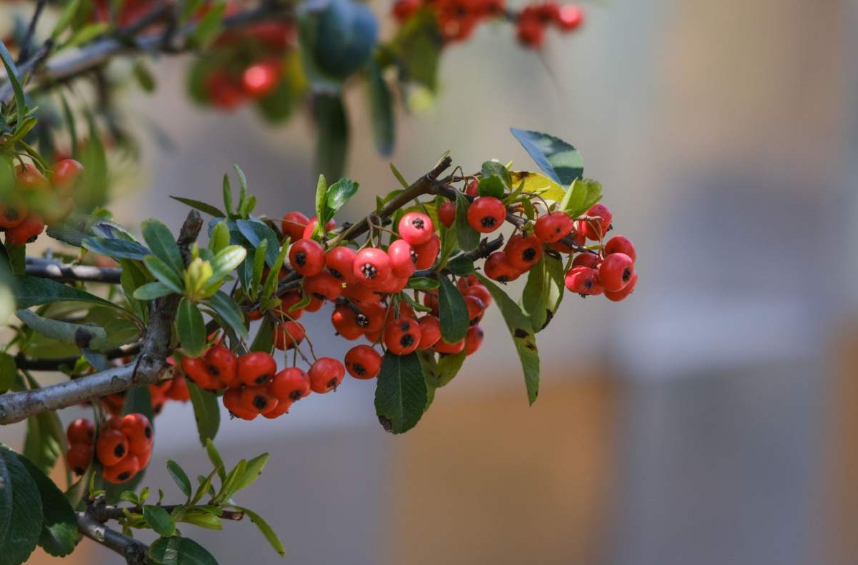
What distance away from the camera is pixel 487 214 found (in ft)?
1.64

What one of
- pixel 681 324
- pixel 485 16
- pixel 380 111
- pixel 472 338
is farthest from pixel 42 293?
pixel 681 324

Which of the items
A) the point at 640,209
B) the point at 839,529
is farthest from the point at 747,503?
the point at 640,209

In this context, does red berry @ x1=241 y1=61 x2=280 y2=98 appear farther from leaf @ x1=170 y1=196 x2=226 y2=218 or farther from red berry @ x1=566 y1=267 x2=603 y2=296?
red berry @ x1=566 y1=267 x2=603 y2=296

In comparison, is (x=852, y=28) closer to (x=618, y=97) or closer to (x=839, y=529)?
(x=618, y=97)

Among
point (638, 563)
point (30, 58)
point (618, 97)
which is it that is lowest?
point (638, 563)

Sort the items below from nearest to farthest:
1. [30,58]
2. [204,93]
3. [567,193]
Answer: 1. [567,193]
2. [30,58]
3. [204,93]

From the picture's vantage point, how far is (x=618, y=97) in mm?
2609

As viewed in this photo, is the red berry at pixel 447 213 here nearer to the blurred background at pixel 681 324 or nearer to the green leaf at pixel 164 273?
the green leaf at pixel 164 273

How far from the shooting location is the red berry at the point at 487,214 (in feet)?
1.64

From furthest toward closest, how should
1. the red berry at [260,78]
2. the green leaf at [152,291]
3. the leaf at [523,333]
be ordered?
the red berry at [260,78] → the leaf at [523,333] → the green leaf at [152,291]

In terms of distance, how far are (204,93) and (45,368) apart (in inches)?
30.9

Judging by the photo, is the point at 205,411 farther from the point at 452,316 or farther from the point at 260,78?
the point at 260,78

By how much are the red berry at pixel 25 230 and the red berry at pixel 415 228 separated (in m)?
0.20

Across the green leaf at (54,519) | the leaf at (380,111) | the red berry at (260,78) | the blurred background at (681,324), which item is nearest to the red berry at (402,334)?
the green leaf at (54,519)
